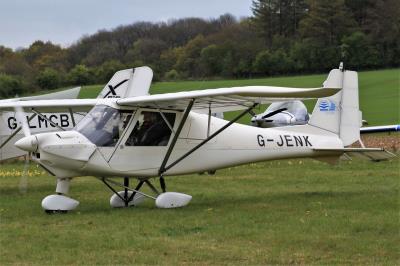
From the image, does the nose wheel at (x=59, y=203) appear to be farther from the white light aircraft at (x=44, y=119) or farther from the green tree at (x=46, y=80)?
the green tree at (x=46, y=80)

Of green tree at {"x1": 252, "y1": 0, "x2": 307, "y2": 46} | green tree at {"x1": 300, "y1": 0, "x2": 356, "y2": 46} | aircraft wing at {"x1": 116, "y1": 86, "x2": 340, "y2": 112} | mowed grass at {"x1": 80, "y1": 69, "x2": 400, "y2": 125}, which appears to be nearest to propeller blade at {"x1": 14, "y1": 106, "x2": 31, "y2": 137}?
aircraft wing at {"x1": 116, "y1": 86, "x2": 340, "y2": 112}

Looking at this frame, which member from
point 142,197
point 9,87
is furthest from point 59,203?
point 9,87

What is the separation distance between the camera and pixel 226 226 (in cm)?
968

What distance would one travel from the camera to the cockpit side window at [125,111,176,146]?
12078 millimetres

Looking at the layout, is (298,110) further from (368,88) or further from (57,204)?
(368,88)

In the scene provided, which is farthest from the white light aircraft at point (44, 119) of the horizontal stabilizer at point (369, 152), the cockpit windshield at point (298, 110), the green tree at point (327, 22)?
the green tree at point (327, 22)

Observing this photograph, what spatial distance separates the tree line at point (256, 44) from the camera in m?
67.8

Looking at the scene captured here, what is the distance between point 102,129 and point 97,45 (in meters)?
65.7

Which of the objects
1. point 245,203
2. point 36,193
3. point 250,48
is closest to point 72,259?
point 245,203

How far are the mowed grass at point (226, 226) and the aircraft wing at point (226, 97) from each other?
1.80 meters

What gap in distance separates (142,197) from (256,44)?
78720mm

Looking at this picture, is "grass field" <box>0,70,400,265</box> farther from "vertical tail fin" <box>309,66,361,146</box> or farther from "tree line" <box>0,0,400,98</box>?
"tree line" <box>0,0,400,98</box>

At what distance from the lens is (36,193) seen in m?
15.3

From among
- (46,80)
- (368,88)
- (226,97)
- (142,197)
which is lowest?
(368,88)
